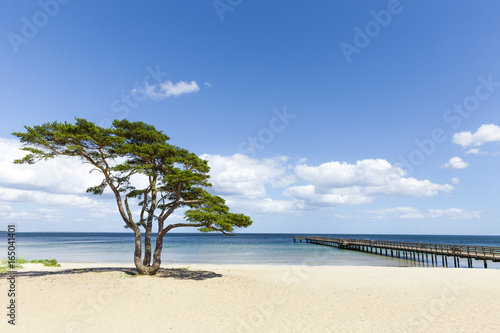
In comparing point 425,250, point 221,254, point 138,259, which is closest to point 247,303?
point 138,259

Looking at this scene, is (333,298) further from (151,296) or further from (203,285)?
(151,296)

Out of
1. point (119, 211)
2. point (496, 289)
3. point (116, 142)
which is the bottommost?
point (496, 289)

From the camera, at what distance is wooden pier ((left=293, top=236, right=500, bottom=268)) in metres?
25.4

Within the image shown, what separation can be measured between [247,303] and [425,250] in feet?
94.0

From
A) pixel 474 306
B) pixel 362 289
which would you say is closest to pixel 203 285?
pixel 362 289

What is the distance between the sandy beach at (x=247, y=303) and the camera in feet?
27.8

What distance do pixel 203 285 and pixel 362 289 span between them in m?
7.85

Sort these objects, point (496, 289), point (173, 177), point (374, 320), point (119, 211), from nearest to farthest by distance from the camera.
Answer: point (374, 320), point (496, 289), point (173, 177), point (119, 211)

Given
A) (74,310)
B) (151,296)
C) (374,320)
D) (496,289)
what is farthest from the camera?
(496,289)

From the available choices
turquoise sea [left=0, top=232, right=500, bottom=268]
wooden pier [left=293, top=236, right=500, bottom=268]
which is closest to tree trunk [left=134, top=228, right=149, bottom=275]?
turquoise sea [left=0, top=232, right=500, bottom=268]

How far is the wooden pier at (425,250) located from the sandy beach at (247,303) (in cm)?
1155

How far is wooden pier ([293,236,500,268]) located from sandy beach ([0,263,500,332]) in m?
11.5

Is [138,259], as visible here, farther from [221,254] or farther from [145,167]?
[221,254]

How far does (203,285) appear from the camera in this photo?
46.9 feet
